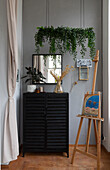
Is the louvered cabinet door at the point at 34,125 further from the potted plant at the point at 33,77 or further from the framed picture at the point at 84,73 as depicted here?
the framed picture at the point at 84,73

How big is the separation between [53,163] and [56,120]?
2.20 feet

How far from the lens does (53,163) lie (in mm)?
2539

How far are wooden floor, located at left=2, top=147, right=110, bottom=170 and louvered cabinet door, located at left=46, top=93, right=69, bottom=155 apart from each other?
6.1 inches

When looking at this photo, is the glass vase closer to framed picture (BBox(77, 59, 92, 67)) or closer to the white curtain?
framed picture (BBox(77, 59, 92, 67))

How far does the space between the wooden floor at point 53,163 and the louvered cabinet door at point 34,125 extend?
147mm

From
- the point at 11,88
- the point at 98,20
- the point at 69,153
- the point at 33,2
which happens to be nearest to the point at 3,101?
the point at 11,88

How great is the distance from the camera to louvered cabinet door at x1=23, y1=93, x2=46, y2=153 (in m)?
2.78

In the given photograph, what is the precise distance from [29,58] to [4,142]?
5.53 ft

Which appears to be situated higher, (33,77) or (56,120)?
(33,77)

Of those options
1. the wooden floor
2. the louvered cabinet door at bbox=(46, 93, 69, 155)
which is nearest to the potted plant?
the louvered cabinet door at bbox=(46, 93, 69, 155)

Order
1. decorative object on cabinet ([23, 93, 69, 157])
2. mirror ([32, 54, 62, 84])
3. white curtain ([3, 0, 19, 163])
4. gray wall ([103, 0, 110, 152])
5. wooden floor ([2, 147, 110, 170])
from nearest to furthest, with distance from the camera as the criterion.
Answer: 1. white curtain ([3, 0, 19, 163])
2. wooden floor ([2, 147, 110, 170])
3. decorative object on cabinet ([23, 93, 69, 157])
4. gray wall ([103, 0, 110, 152])
5. mirror ([32, 54, 62, 84])

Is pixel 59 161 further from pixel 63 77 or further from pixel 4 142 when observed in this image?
pixel 63 77

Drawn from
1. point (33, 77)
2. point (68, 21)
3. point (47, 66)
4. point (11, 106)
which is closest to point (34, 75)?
point (33, 77)

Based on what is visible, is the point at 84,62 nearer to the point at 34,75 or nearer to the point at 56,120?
the point at 34,75
